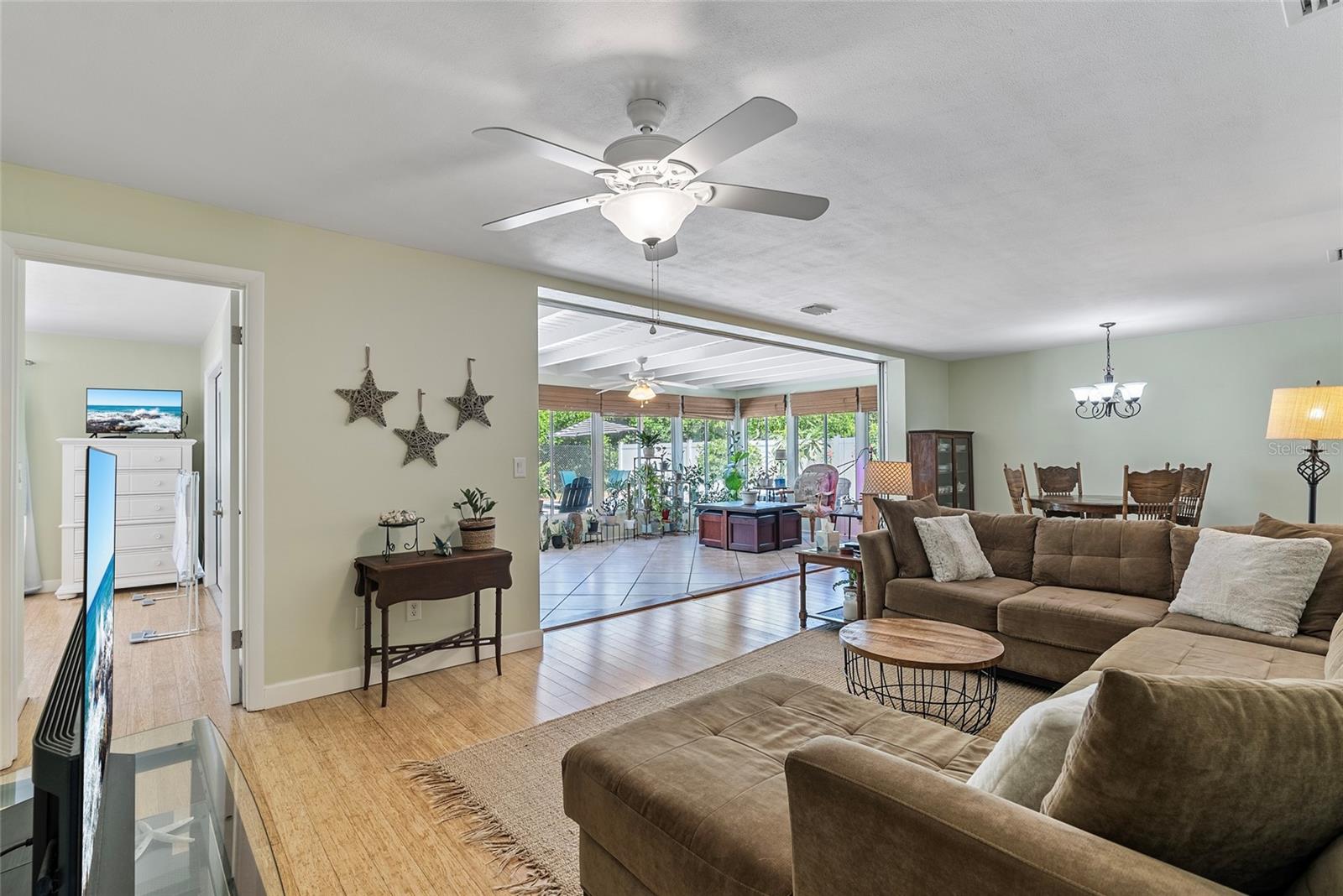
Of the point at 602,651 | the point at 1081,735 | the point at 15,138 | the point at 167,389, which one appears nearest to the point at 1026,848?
the point at 1081,735

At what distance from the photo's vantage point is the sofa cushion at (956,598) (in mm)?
3537

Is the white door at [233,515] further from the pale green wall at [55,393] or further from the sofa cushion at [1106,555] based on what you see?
the sofa cushion at [1106,555]

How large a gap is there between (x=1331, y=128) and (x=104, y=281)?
6374mm

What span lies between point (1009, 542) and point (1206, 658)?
1604 millimetres

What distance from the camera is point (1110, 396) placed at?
5953 mm

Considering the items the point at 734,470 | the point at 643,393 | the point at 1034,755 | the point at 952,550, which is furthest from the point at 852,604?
the point at 734,470

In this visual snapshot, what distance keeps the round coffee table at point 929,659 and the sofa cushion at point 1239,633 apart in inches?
33.1

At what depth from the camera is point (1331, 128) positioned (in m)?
2.31

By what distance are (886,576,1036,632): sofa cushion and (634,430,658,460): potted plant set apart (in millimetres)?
6053

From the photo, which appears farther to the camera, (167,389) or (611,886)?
(167,389)

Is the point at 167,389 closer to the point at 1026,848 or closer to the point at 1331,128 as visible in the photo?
the point at 1026,848

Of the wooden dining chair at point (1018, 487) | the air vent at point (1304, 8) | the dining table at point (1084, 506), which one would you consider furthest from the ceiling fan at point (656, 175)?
the wooden dining chair at point (1018, 487)

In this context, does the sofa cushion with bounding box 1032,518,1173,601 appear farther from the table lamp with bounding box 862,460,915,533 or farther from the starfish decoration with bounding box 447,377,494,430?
the starfish decoration with bounding box 447,377,494,430

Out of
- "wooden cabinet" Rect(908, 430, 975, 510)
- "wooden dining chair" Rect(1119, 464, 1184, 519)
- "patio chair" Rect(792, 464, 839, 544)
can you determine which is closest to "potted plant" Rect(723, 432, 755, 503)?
"patio chair" Rect(792, 464, 839, 544)
